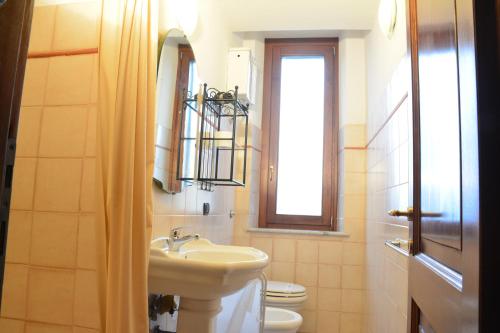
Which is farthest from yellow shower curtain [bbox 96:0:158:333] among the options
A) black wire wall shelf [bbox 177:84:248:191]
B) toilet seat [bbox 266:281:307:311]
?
toilet seat [bbox 266:281:307:311]

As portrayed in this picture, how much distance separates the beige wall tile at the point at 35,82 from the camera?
1297mm

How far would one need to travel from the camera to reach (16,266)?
48.9 inches

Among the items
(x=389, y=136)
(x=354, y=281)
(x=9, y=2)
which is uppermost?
(x=389, y=136)

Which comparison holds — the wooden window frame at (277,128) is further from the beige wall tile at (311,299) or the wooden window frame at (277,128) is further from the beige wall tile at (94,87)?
the beige wall tile at (94,87)

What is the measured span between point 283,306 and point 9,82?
2.16 m

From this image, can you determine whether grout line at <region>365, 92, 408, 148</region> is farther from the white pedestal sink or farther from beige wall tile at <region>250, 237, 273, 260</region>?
beige wall tile at <region>250, 237, 273, 260</region>

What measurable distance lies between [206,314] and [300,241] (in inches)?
57.9

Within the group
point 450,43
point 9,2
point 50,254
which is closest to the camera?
point 9,2

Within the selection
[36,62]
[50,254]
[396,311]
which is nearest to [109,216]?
[50,254]

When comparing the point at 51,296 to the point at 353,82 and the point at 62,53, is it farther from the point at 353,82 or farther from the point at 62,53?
the point at 353,82

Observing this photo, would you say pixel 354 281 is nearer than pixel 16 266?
No

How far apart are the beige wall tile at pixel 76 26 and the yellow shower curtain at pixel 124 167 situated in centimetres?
15

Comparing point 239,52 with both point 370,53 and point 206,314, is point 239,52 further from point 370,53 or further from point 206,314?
point 206,314

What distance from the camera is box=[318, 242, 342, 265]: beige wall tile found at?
2613mm
